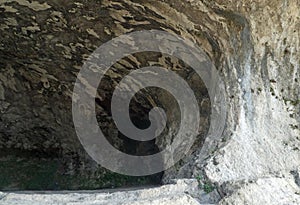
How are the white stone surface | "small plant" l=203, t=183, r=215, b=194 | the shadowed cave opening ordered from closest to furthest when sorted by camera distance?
the white stone surface < "small plant" l=203, t=183, r=215, b=194 < the shadowed cave opening

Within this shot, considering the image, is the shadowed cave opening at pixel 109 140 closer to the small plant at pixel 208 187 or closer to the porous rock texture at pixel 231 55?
the porous rock texture at pixel 231 55

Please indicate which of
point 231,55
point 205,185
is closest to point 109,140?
point 231,55

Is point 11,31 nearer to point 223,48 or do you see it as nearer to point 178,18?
point 178,18

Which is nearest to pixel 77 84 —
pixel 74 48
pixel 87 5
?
pixel 74 48

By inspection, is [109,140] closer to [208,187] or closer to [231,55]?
[231,55]

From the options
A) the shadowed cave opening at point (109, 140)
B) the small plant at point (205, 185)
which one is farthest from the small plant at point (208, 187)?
the shadowed cave opening at point (109, 140)

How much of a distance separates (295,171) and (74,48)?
1.49 m

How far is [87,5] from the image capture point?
2.13 metres

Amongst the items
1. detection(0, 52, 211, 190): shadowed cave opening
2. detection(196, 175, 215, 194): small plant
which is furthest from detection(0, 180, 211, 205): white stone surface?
detection(0, 52, 211, 190): shadowed cave opening

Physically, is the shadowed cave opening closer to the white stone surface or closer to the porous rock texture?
the porous rock texture

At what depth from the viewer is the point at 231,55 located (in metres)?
1.75

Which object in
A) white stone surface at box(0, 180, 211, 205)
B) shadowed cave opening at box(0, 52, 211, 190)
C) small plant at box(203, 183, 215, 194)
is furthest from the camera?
shadowed cave opening at box(0, 52, 211, 190)

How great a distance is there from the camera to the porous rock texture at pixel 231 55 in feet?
4.76

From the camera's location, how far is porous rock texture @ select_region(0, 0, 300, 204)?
1451 millimetres
